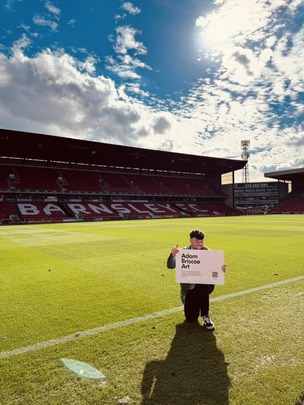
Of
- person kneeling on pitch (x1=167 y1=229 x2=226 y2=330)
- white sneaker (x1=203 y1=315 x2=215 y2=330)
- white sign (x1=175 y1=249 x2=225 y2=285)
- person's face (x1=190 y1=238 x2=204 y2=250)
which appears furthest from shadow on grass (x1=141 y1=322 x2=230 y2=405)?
person's face (x1=190 y1=238 x2=204 y2=250)

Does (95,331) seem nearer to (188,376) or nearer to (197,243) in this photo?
(188,376)

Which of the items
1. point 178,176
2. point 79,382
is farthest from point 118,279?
point 178,176

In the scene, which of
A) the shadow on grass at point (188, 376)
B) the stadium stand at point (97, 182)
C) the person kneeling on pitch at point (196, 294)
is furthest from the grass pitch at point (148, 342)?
the stadium stand at point (97, 182)

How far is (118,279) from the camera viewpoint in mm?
7027

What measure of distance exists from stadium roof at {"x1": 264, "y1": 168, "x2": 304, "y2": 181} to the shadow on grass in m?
72.9

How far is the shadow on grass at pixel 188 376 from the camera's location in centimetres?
260

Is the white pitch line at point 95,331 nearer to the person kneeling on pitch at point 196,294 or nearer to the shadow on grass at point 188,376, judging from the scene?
the person kneeling on pitch at point 196,294

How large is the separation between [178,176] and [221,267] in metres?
70.8

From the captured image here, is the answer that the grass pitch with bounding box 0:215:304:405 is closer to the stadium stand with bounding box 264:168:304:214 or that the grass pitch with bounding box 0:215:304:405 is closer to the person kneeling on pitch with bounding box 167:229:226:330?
the person kneeling on pitch with bounding box 167:229:226:330

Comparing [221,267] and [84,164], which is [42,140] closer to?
[84,164]

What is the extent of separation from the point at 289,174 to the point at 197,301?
76.3 m

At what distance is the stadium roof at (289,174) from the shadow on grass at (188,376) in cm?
7289

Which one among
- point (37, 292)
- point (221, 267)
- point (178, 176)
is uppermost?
point (178, 176)

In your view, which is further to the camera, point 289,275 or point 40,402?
point 289,275
